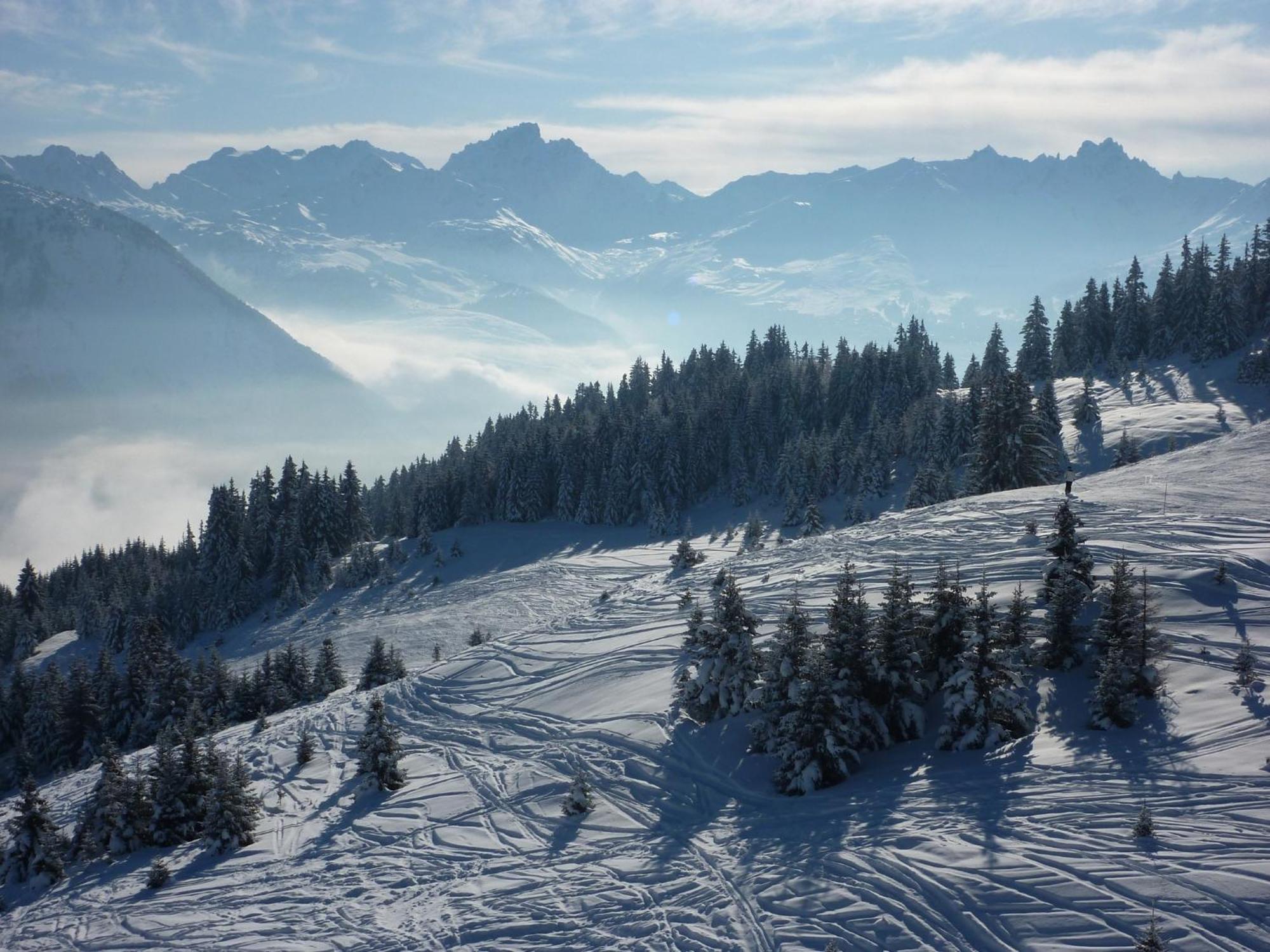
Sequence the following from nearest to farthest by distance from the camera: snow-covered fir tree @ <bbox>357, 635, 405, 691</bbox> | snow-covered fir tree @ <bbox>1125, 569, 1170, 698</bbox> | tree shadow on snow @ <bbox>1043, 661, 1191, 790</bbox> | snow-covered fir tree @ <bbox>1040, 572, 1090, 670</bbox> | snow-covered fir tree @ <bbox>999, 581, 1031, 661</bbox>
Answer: tree shadow on snow @ <bbox>1043, 661, 1191, 790</bbox>
snow-covered fir tree @ <bbox>1125, 569, 1170, 698</bbox>
snow-covered fir tree @ <bbox>999, 581, 1031, 661</bbox>
snow-covered fir tree @ <bbox>1040, 572, 1090, 670</bbox>
snow-covered fir tree @ <bbox>357, 635, 405, 691</bbox>

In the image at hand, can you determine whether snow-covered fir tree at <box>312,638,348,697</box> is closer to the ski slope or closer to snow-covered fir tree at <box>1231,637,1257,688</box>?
the ski slope

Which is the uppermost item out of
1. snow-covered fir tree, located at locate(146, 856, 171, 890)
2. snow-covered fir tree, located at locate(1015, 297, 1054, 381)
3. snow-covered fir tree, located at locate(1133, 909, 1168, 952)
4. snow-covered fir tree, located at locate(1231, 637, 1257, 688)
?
snow-covered fir tree, located at locate(1015, 297, 1054, 381)

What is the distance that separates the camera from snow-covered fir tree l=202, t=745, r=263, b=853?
24875 mm

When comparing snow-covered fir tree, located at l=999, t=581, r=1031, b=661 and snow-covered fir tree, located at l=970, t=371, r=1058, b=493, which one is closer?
snow-covered fir tree, located at l=999, t=581, r=1031, b=661

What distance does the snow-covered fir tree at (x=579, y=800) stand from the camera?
23.2 m

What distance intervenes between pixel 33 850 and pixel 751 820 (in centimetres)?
2282

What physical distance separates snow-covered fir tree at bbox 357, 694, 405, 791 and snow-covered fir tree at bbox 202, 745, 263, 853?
11.8ft

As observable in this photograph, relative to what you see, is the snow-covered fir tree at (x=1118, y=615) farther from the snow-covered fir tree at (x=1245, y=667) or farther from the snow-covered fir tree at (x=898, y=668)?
the snow-covered fir tree at (x=898, y=668)

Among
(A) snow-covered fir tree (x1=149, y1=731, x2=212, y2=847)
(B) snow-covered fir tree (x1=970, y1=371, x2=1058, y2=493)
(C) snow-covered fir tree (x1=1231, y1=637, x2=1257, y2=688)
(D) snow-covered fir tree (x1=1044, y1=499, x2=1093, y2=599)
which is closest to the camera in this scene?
(C) snow-covered fir tree (x1=1231, y1=637, x2=1257, y2=688)

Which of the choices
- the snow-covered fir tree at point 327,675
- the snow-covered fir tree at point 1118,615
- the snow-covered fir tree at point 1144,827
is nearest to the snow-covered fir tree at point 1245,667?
the snow-covered fir tree at point 1118,615

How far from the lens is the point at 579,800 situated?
23188 millimetres

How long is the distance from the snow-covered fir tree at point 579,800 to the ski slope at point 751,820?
327 mm

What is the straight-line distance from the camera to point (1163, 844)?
15195 millimetres

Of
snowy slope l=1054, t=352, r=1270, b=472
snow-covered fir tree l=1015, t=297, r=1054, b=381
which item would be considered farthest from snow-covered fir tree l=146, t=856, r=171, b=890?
snow-covered fir tree l=1015, t=297, r=1054, b=381
